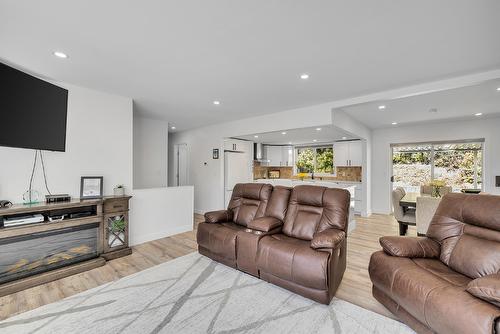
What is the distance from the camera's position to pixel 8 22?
1.80m

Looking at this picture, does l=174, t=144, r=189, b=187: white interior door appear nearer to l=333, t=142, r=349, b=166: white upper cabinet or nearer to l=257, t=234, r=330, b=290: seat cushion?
l=333, t=142, r=349, b=166: white upper cabinet

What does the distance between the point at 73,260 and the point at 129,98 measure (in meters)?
2.55

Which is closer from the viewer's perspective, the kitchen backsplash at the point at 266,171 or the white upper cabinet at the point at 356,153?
the white upper cabinet at the point at 356,153

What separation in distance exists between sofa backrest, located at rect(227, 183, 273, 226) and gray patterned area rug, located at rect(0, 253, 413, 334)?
91 cm

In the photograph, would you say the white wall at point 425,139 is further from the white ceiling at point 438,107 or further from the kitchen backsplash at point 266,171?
the kitchen backsplash at point 266,171

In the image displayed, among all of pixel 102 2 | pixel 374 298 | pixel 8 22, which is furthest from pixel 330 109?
pixel 8 22

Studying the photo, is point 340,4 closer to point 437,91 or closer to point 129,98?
point 437,91

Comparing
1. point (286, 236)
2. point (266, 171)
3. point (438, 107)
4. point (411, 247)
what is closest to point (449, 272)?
point (411, 247)

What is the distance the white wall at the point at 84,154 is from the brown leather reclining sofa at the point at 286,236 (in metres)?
1.84

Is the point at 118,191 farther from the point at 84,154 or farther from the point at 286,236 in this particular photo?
the point at 286,236

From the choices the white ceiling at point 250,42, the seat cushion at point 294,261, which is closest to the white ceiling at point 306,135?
the white ceiling at point 250,42

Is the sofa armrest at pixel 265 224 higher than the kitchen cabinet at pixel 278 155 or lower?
lower

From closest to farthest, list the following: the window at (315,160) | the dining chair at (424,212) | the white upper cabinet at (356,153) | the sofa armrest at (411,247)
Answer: the sofa armrest at (411,247)
the dining chair at (424,212)
the white upper cabinet at (356,153)
the window at (315,160)

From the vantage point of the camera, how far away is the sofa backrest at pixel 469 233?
1761 mm
